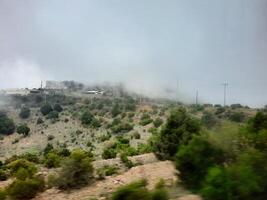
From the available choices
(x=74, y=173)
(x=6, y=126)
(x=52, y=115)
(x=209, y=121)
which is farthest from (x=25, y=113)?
(x=74, y=173)

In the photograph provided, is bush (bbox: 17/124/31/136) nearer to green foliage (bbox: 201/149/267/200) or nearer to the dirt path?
the dirt path

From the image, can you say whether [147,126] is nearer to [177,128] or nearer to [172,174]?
[177,128]

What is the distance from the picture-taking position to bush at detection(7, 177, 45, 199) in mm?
40125

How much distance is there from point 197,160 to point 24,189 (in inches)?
571

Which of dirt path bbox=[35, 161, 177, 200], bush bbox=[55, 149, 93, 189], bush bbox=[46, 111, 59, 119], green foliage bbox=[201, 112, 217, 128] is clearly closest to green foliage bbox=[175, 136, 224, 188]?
dirt path bbox=[35, 161, 177, 200]

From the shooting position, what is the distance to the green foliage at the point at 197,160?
3244 cm

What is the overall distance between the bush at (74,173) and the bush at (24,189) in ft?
5.72

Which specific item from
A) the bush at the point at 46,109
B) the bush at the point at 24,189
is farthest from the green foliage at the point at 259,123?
the bush at the point at 46,109

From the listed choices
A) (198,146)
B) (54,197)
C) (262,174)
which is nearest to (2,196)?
(54,197)

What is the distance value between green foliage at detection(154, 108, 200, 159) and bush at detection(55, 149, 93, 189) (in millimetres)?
7834

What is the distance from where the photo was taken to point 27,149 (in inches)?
4397

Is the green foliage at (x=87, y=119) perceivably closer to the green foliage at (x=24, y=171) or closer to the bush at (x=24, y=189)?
the green foliage at (x=24, y=171)

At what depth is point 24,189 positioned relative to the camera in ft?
132

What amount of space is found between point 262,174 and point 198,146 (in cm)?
514
